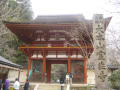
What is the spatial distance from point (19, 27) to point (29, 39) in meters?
2.38

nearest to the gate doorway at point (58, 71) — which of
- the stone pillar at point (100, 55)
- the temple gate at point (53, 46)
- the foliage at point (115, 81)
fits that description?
the temple gate at point (53, 46)

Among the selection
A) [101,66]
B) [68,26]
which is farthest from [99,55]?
[68,26]

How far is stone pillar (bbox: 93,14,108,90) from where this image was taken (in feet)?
22.1

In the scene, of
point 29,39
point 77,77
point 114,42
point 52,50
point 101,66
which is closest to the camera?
point 101,66

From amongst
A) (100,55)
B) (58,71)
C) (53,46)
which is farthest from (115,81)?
(58,71)

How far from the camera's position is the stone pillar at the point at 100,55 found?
22.1 feet

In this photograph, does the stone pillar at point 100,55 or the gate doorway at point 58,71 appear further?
the gate doorway at point 58,71

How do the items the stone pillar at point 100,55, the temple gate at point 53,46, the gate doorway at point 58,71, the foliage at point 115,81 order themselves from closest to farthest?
1. the stone pillar at point 100,55
2. the foliage at point 115,81
3. the temple gate at point 53,46
4. the gate doorway at point 58,71

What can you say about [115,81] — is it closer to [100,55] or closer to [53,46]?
[100,55]

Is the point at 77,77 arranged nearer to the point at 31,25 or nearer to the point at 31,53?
the point at 31,53

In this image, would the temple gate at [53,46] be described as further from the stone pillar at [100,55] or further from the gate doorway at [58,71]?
the gate doorway at [58,71]

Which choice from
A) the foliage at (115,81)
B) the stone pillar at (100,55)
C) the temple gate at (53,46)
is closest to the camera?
the stone pillar at (100,55)

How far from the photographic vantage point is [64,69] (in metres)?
35.0

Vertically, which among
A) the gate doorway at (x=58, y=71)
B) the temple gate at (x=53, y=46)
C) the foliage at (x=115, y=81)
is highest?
the temple gate at (x=53, y=46)
